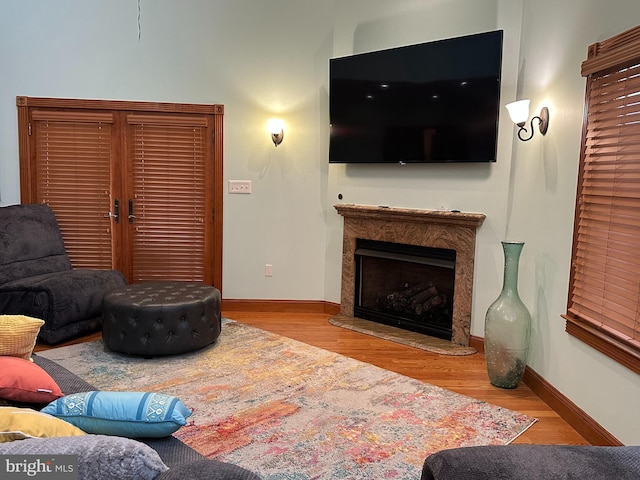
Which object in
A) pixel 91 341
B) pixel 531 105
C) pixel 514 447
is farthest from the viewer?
pixel 91 341

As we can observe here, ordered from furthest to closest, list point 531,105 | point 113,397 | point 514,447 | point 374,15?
point 374,15
point 531,105
point 113,397
point 514,447

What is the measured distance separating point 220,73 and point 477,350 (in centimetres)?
348

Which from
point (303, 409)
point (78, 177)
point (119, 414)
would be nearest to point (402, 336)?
point (303, 409)

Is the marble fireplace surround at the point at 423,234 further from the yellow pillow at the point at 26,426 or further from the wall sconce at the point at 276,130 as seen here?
the yellow pillow at the point at 26,426

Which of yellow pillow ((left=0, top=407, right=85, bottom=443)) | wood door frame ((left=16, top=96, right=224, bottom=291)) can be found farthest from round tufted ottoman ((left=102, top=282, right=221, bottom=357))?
yellow pillow ((left=0, top=407, right=85, bottom=443))

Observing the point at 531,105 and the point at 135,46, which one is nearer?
the point at 531,105

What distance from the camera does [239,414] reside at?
2.94 meters

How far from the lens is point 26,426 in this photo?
4.00ft

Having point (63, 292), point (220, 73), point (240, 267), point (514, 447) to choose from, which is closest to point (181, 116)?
point (220, 73)

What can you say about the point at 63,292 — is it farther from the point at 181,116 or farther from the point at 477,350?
the point at 477,350

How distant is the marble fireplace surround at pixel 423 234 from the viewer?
432 cm

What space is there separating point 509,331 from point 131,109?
3.92m

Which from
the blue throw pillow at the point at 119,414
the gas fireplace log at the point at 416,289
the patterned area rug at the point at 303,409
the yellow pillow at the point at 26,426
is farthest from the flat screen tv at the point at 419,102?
the yellow pillow at the point at 26,426

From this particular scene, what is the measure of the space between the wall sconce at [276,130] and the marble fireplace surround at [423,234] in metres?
0.88
